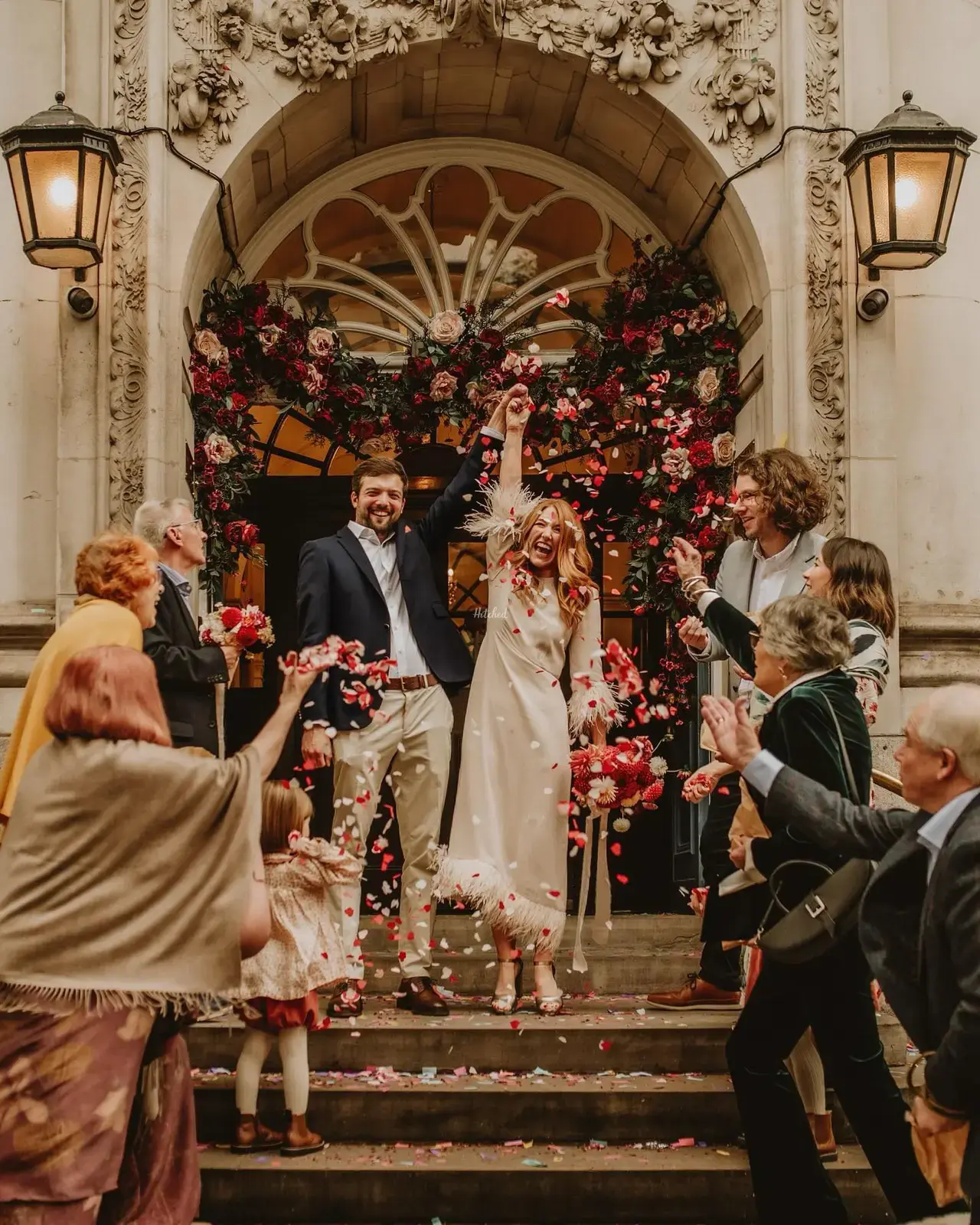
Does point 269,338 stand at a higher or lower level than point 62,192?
lower

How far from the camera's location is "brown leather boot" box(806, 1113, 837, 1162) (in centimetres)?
499

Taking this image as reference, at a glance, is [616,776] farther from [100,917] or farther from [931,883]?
[100,917]

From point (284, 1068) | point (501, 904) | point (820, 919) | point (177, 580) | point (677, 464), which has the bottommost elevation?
point (284, 1068)

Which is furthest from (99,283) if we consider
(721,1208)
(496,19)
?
(721,1208)

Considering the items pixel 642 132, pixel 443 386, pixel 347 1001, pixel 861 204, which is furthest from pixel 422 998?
pixel 642 132

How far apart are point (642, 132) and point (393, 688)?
11.4 feet

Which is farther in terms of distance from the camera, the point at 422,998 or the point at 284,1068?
the point at 422,998

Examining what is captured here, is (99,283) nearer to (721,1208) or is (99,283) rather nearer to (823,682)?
(823,682)

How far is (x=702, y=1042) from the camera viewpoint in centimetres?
561

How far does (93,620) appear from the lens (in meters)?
4.86

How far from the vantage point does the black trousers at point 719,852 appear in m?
5.74

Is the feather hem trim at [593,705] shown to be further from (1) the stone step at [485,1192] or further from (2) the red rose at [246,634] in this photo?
(1) the stone step at [485,1192]

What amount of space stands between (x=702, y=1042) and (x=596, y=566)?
346cm

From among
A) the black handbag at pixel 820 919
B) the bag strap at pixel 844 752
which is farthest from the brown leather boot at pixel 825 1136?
the bag strap at pixel 844 752
